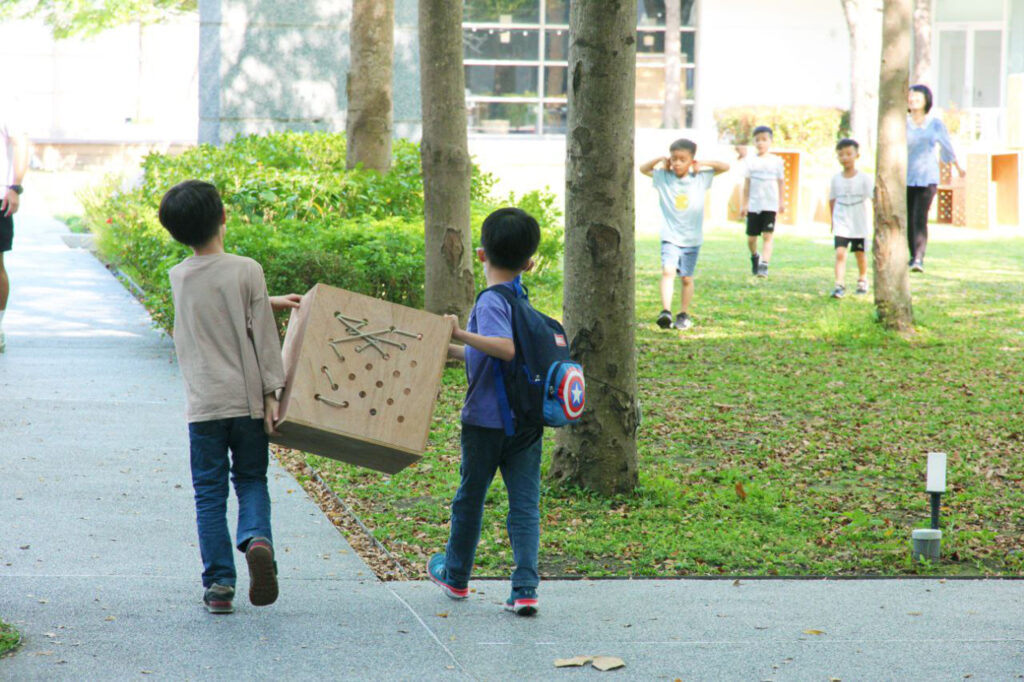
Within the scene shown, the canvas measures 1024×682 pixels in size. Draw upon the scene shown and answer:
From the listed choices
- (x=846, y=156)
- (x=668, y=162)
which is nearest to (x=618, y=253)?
(x=668, y=162)

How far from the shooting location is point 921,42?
98.1ft

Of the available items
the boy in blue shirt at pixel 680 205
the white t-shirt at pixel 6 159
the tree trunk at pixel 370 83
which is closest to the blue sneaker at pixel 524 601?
the white t-shirt at pixel 6 159

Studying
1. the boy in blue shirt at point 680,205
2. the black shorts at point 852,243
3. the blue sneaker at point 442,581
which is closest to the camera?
the blue sneaker at point 442,581

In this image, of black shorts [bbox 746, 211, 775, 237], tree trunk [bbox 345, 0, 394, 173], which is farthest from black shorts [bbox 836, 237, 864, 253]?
tree trunk [bbox 345, 0, 394, 173]

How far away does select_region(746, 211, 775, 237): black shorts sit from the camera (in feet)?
49.7

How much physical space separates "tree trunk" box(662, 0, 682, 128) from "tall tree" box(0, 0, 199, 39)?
41.1ft

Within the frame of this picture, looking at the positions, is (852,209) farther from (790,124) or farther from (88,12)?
(88,12)

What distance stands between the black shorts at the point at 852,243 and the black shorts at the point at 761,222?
145cm

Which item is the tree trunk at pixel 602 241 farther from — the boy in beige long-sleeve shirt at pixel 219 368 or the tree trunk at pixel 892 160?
the tree trunk at pixel 892 160

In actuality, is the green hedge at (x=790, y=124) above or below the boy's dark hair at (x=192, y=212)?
above

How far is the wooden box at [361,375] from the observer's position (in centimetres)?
443

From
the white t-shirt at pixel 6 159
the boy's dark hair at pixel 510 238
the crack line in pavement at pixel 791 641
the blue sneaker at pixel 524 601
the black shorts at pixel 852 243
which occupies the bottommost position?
the crack line in pavement at pixel 791 641

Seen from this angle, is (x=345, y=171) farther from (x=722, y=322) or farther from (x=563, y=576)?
(x=563, y=576)

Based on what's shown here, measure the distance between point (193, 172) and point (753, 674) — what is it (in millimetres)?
8772
